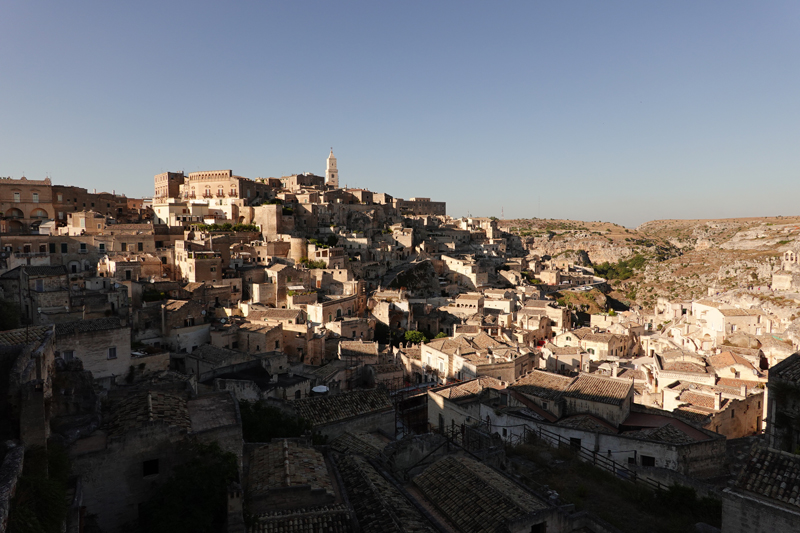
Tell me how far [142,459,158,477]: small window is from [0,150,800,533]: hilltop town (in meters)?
0.08

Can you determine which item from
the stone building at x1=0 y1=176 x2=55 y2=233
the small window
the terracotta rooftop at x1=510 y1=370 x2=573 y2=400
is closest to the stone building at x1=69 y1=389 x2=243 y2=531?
the small window

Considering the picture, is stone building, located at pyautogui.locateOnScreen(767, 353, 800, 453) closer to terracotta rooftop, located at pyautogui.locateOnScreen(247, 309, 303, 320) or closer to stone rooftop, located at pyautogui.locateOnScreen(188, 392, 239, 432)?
stone rooftop, located at pyautogui.locateOnScreen(188, 392, 239, 432)

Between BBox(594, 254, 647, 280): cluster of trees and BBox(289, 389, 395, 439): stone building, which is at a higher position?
BBox(289, 389, 395, 439): stone building

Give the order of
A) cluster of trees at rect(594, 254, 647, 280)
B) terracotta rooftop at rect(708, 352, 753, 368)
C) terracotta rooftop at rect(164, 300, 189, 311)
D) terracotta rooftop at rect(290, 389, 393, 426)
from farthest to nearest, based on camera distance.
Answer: cluster of trees at rect(594, 254, 647, 280)
terracotta rooftop at rect(164, 300, 189, 311)
terracotta rooftop at rect(708, 352, 753, 368)
terracotta rooftop at rect(290, 389, 393, 426)

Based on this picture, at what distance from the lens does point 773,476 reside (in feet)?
25.2

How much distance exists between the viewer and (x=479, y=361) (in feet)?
76.1

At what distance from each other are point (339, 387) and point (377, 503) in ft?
38.0

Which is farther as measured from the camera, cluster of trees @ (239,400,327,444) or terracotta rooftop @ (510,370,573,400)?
terracotta rooftop @ (510,370,573,400)

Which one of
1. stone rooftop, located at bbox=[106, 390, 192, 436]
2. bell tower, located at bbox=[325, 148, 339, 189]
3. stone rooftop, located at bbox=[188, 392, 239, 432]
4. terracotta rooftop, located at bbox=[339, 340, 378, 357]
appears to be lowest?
terracotta rooftop, located at bbox=[339, 340, 378, 357]

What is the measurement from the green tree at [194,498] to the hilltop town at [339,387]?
34 millimetres

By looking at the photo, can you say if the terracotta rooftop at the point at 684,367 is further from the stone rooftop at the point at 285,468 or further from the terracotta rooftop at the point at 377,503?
the stone rooftop at the point at 285,468

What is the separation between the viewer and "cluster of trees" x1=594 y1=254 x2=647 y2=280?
74250 mm

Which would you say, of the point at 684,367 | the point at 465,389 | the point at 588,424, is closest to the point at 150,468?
the point at 588,424

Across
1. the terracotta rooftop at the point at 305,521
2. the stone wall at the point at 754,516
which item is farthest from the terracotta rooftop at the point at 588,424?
the terracotta rooftop at the point at 305,521
